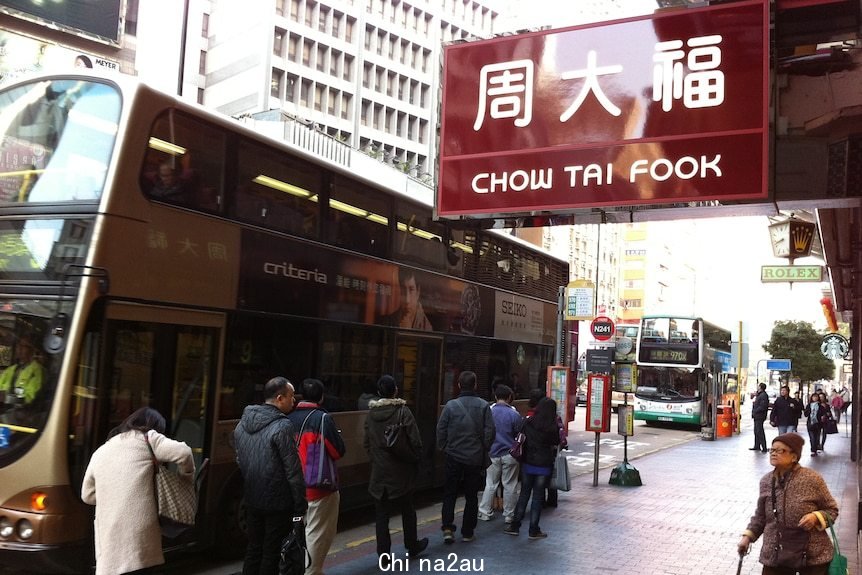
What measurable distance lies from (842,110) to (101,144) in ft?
18.2

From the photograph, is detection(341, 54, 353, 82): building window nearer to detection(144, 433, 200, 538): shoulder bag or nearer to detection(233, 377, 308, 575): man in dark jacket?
detection(233, 377, 308, 575): man in dark jacket

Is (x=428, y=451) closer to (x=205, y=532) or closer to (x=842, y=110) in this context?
(x=205, y=532)

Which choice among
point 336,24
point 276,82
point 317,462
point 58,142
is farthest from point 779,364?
point 336,24

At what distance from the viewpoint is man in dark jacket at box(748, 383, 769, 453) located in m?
20.1

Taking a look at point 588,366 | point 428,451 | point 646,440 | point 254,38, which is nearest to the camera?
→ point 428,451

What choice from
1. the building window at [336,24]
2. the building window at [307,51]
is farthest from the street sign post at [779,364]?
the building window at [336,24]

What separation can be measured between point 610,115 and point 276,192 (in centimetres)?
384

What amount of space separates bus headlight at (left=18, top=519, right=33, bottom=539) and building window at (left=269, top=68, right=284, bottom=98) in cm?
5602

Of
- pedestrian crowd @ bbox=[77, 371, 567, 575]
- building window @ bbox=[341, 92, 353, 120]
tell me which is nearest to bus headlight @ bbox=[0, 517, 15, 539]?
pedestrian crowd @ bbox=[77, 371, 567, 575]

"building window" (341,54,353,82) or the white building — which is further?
"building window" (341,54,353,82)

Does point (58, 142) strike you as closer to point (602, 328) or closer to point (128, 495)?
point (128, 495)

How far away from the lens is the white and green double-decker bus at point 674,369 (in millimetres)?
27609

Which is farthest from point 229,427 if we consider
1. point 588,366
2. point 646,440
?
point 646,440

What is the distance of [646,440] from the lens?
23641 mm
